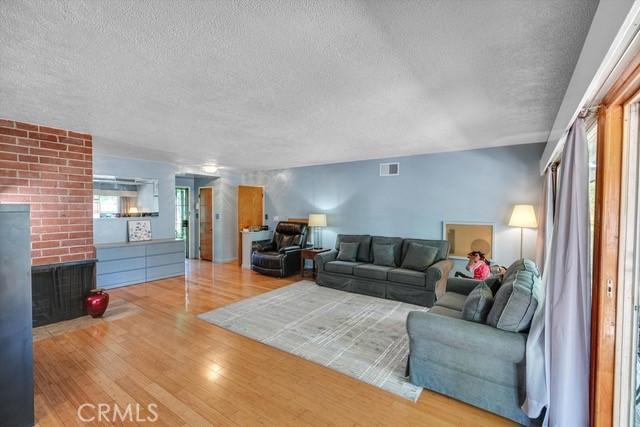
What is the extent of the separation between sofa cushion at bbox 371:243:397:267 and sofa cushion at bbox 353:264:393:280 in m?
0.13

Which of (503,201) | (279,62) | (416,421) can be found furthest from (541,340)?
(503,201)

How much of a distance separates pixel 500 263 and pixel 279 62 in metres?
4.30

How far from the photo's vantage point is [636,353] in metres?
1.42

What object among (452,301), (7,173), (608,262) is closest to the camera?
(608,262)

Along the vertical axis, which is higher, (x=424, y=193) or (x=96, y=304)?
(x=424, y=193)

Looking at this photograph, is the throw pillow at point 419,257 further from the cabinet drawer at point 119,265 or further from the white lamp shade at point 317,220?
the cabinet drawer at point 119,265

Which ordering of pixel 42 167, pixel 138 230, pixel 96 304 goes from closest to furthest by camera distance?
pixel 42 167 < pixel 96 304 < pixel 138 230

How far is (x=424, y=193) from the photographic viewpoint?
4.88 metres

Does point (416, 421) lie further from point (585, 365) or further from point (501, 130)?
point (501, 130)

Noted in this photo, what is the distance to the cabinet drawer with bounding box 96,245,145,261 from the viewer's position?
15.3 feet

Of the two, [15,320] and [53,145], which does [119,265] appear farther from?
[15,320]

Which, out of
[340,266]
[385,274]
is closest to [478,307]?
[385,274]

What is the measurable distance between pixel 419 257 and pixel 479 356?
2.52 metres

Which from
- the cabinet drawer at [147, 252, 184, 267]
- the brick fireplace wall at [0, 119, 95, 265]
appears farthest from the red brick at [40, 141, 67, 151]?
the cabinet drawer at [147, 252, 184, 267]
